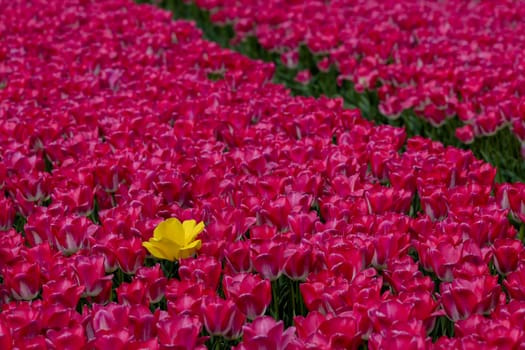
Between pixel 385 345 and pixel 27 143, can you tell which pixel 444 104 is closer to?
pixel 27 143

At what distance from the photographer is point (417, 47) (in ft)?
21.5

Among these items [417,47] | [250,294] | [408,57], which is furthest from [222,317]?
[417,47]

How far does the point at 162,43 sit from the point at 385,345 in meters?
5.18

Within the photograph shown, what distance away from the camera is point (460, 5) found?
8.40 metres

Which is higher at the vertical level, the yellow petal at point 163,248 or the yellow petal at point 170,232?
the yellow petal at point 170,232

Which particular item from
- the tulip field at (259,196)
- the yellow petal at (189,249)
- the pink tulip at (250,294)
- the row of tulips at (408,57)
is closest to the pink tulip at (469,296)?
the tulip field at (259,196)

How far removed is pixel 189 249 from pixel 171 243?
7 centimetres

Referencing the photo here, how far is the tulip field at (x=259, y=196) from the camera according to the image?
2430mm

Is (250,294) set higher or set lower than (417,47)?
higher

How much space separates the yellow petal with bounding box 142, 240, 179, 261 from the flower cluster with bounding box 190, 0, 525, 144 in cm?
251

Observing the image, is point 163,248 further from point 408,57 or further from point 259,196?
point 408,57

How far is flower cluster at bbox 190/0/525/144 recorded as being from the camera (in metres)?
5.18

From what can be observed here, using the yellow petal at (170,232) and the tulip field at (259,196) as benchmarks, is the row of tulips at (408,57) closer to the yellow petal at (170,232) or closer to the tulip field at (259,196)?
the tulip field at (259,196)

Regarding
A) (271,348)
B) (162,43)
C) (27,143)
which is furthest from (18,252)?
(162,43)
